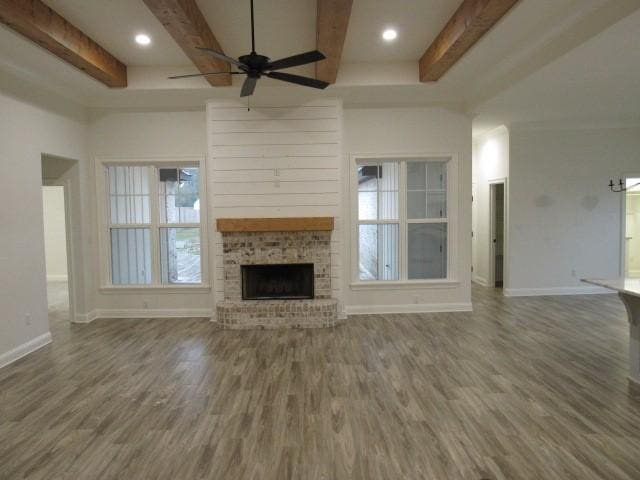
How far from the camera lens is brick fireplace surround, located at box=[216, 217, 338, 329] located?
5.10m

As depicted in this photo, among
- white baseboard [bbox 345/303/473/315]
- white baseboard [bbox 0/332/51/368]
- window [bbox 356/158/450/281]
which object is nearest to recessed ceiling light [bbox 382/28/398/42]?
window [bbox 356/158/450/281]

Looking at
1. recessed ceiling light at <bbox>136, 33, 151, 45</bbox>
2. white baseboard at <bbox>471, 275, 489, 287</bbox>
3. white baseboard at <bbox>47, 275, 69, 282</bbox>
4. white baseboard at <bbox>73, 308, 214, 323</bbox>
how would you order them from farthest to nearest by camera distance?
white baseboard at <bbox>47, 275, 69, 282</bbox> < white baseboard at <bbox>471, 275, 489, 287</bbox> < white baseboard at <bbox>73, 308, 214, 323</bbox> < recessed ceiling light at <bbox>136, 33, 151, 45</bbox>

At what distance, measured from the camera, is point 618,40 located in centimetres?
335

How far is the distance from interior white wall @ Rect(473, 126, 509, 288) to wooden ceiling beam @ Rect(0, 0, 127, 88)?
19.7 feet

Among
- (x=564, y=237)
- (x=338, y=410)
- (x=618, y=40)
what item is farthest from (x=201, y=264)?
(x=564, y=237)

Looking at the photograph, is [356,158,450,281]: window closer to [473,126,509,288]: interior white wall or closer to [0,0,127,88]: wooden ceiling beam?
[473,126,509,288]: interior white wall

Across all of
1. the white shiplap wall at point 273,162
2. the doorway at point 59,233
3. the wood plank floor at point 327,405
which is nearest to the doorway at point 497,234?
the wood plank floor at point 327,405

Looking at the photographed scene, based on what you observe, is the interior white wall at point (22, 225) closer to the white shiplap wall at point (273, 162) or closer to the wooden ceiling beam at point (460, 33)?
the white shiplap wall at point (273, 162)

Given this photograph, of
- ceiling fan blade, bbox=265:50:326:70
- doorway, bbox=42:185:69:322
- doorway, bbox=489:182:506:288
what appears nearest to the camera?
ceiling fan blade, bbox=265:50:326:70

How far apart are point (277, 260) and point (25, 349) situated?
297 cm

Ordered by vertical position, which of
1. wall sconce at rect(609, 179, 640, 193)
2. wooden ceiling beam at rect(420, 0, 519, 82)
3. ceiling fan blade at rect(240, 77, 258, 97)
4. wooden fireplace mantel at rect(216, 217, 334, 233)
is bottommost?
wooden fireplace mantel at rect(216, 217, 334, 233)

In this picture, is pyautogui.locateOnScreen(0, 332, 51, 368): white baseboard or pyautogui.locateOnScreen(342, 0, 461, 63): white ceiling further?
pyautogui.locateOnScreen(0, 332, 51, 368): white baseboard

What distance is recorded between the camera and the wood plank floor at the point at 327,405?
2340 millimetres

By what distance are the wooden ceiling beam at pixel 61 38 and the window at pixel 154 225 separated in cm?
142
